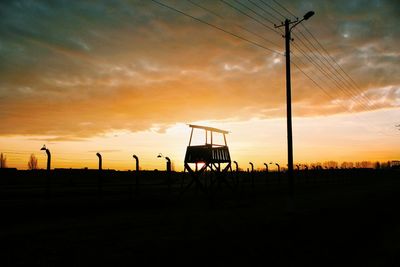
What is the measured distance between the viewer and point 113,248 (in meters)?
9.62

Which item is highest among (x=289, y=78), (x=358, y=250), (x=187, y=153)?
(x=289, y=78)

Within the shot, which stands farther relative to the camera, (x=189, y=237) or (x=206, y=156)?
(x=206, y=156)

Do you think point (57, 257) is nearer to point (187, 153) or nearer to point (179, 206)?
point (179, 206)

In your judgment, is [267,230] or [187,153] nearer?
[267,230]

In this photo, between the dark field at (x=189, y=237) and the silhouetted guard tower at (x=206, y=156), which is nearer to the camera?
the dark field at (x=189, y=237)

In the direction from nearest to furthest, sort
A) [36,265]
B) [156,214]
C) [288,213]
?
[36,265], [156,214], [288,213]

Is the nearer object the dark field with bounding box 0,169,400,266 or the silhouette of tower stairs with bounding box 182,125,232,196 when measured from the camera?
the dark field with bounding box 0,169,400,266

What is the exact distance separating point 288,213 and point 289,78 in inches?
330

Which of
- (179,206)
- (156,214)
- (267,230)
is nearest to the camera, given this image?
(267,230)

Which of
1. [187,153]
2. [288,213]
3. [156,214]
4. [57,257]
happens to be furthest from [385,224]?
[57,257]

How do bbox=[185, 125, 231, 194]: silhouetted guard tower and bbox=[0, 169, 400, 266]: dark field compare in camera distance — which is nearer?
bbox=[0, 169, 400, 266]: dark field

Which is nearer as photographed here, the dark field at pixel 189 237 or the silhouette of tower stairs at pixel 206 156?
the dark field at pixel 189 237

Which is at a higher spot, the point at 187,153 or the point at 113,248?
the point at 187,153

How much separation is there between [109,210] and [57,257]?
9599 millimetres
